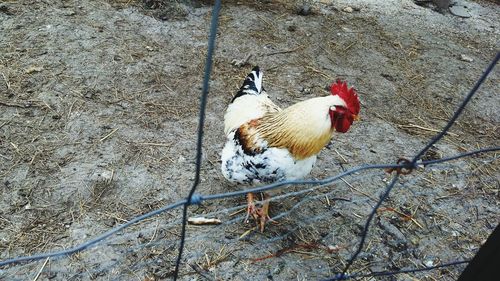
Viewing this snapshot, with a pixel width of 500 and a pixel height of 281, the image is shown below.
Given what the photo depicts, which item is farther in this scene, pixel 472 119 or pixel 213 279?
pixel 472 119

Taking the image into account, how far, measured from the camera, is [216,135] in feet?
12.1

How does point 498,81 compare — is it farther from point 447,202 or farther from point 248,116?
point 248,116

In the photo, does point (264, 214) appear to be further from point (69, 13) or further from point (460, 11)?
point (460, 11)

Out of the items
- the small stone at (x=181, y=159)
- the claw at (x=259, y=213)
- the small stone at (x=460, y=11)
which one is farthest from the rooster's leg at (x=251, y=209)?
the small stone at (x=460, y=11)

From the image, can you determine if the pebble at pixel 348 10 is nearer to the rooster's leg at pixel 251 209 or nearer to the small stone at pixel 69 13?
the small stone at pixel 69 13

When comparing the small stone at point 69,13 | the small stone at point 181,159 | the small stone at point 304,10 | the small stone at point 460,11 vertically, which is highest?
the small stone at point 460,11

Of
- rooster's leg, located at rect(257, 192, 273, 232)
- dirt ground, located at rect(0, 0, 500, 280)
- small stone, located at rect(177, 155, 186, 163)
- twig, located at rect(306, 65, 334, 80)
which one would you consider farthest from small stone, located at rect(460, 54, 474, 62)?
small stone, located at rect(177, 155, 186, 163)

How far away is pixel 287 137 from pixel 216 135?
1254 mm

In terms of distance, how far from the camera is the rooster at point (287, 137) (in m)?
2.51

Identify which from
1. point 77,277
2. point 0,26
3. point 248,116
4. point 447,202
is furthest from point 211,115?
point 0,26

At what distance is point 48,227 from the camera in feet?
9.04

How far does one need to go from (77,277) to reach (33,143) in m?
1.36

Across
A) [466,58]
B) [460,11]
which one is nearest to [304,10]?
[466,58]

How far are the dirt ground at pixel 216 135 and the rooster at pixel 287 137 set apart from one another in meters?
0.25
